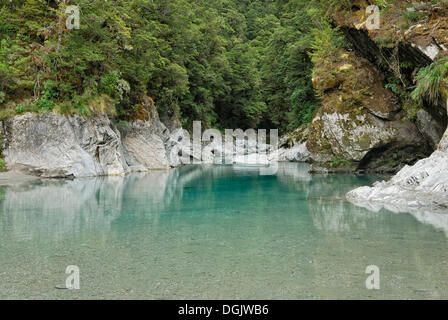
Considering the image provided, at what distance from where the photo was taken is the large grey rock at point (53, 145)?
55.7 feet

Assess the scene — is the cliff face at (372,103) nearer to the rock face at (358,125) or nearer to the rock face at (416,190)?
the rock face at (358,125)

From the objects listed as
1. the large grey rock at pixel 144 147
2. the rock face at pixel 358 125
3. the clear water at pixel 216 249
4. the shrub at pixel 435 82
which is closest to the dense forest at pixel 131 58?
the shrub at pixel 435 82

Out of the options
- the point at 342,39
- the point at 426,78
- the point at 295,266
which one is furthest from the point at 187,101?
the point at 295,266

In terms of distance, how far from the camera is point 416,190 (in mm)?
9758

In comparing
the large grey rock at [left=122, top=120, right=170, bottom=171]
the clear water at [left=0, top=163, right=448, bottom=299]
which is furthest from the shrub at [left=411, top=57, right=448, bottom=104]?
the large grey rock at [left=122, top=120, right=170, bottom=171]

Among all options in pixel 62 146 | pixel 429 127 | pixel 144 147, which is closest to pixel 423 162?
pixel 429 127

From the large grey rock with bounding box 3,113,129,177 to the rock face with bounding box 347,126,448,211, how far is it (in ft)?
41.2

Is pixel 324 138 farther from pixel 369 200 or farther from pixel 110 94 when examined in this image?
pixel 110 94

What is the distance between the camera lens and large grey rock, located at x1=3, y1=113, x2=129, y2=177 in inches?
668

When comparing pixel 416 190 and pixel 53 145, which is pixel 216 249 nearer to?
pixel 416 190

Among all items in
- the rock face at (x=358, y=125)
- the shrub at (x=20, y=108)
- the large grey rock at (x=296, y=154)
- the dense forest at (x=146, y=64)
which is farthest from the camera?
the large grey rock at (x=296, y=154)

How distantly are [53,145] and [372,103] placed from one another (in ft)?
49.3

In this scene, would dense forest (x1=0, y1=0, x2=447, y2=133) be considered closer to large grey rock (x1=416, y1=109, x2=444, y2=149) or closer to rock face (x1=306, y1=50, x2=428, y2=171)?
large grey rock (x1=416, y1=109, x2=444, y2=149)

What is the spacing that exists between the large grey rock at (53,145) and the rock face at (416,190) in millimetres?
A: 12553
